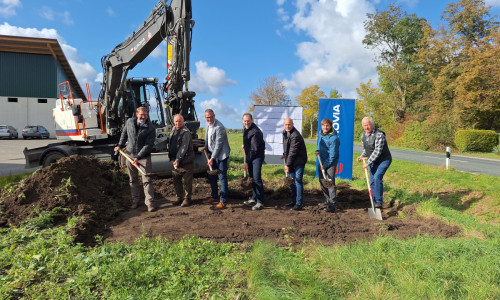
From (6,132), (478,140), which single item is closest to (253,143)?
(478,140)

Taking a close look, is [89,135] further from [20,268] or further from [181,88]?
[20,268]

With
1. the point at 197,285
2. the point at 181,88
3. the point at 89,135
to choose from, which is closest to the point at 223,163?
the point at 181,88

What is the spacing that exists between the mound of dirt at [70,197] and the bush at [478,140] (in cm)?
2307

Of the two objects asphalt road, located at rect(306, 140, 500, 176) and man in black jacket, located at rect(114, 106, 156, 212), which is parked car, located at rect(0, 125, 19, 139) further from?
asphalt road, located at rect(306, 140, 500, 176)

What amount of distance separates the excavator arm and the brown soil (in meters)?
2.54

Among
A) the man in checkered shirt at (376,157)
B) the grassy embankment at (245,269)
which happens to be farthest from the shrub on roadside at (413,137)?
the grassy embankment at (245,269)

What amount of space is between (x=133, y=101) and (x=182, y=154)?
4053 millimetres

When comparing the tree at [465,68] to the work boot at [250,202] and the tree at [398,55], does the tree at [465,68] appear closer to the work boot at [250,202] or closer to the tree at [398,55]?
the tree at [398,55]

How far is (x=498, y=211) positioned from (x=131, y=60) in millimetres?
9602

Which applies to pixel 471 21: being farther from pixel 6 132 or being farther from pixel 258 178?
pixel 6 132

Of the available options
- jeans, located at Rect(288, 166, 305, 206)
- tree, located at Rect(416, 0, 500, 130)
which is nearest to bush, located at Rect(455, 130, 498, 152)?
tree, located at Rect(416, 0, 500, 130)

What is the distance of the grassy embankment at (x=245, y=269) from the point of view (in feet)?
10.1

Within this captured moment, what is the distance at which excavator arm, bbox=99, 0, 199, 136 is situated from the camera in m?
8.07

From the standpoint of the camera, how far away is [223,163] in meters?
6.64
